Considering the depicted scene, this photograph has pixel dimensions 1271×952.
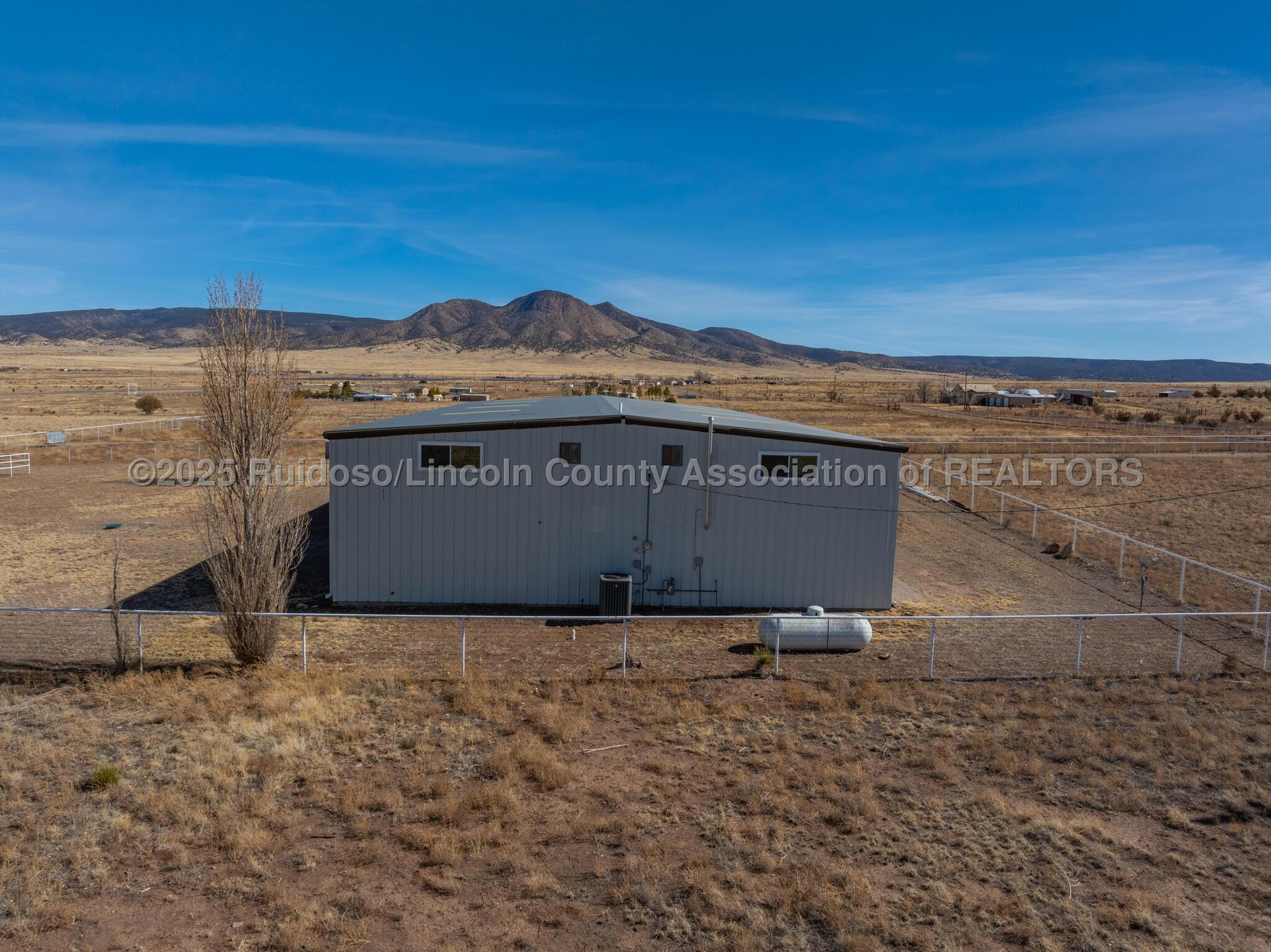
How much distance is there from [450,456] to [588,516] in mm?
3130

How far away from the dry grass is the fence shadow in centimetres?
460

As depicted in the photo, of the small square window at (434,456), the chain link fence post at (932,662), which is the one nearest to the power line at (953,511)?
the chain link fence post at (932,662)

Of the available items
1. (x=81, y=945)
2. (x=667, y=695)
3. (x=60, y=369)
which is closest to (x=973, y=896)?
(x=667, y=695)

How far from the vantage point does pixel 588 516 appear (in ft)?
54.2

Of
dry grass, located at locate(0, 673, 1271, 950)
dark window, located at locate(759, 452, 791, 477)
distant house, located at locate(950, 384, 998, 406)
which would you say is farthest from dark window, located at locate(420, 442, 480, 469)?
distant house, located at locate(950, 384, 998, 406)

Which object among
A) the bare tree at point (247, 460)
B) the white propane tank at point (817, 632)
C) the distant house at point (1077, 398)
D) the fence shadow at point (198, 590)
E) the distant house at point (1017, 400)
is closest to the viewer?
the bare tree at point (247, 460)

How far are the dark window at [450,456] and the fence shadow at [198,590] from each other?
10.3 feet

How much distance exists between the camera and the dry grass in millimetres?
6938

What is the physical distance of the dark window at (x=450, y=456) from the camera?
1647 cm

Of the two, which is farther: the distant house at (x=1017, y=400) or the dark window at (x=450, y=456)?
the distant house at (x=1017, y=400)

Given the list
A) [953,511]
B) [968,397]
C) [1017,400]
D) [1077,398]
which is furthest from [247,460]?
[1077,398]

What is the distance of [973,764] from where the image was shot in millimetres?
10000

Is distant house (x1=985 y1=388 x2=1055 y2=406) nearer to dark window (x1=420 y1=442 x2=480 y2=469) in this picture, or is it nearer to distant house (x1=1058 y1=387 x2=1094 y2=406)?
distant house (x1=1058 y1=387 x2=1094 y2=406)

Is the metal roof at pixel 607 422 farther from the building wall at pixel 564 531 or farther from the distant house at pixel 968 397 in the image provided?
the distant house at pixel 968 397
